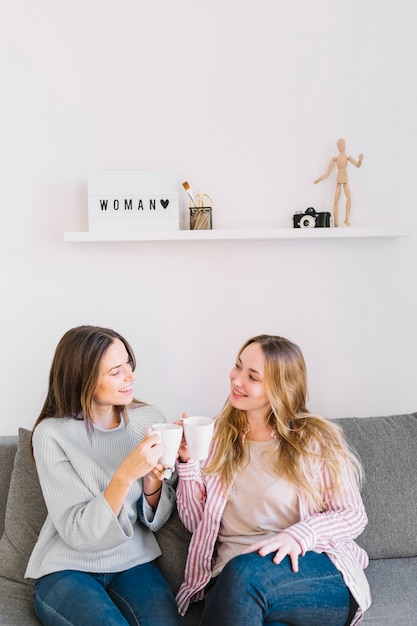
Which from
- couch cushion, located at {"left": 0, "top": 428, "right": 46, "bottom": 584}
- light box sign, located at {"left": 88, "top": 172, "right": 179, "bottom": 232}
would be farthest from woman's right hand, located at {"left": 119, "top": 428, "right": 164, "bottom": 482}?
light box sign, located at {"left": 88, "top": 172, "right": 179, "bottom": 232}

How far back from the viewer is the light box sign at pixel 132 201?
7.44ft

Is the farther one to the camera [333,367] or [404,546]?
[333,367]

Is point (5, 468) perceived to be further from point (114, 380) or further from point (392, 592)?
point (392, 592)

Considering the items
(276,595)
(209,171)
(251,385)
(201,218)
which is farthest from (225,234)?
(276,595)

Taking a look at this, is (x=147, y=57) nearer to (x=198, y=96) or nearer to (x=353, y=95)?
(x=198, y=96)

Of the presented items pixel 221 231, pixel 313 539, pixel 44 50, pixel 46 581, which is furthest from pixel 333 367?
pixel 44 50

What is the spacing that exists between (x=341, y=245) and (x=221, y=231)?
0.46m

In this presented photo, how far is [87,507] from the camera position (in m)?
1.75

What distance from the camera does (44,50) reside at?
2.33 m

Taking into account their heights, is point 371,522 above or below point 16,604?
above

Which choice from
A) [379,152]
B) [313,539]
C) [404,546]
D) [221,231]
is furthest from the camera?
[379,152]

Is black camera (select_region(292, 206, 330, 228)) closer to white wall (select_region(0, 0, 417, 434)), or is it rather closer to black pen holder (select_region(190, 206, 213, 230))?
white wall (select_region(0, 0, 417, 434))

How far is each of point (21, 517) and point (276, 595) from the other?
0.80m

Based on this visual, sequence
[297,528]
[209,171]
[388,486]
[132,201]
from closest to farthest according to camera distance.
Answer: [297,528] < [388,486] < [132,201] < [209,171]
